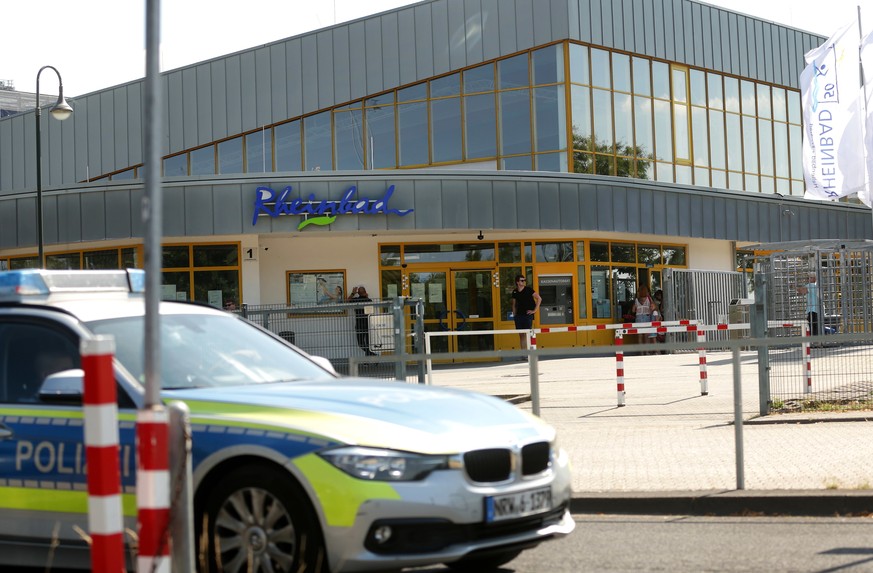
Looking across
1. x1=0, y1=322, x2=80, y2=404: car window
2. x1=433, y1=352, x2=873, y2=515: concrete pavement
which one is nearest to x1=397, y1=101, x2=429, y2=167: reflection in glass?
x1=433, y1=352, x2=873, y2=515: concrete pavement

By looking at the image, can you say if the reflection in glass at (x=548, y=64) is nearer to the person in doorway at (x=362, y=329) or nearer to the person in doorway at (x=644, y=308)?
the person in doorway at (x=644, y=308)

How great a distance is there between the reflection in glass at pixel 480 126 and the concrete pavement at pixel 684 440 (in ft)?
58.3

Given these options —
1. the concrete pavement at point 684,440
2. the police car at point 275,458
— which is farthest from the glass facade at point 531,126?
the police car at point 275,458

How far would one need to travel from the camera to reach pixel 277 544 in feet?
17.7

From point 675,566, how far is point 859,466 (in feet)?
11.6

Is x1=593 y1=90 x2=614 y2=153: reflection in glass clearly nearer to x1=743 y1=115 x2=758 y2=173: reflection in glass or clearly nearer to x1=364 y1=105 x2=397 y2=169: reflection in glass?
x1=364 y1=105 x2=397 y2=169: reflection in glass

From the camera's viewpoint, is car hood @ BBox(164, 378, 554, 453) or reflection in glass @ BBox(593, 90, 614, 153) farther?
reflection in glass @ BBox(593, 90, 614, 153)

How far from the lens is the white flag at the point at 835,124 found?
24.7 metres

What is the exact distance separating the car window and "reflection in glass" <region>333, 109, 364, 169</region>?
93.5 feet

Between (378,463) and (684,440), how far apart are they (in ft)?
21.6

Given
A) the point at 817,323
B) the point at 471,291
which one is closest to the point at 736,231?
the point at 471,291

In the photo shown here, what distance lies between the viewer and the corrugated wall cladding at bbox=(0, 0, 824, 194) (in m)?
33.4

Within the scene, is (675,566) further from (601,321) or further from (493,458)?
(601,321)

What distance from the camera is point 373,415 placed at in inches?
222
